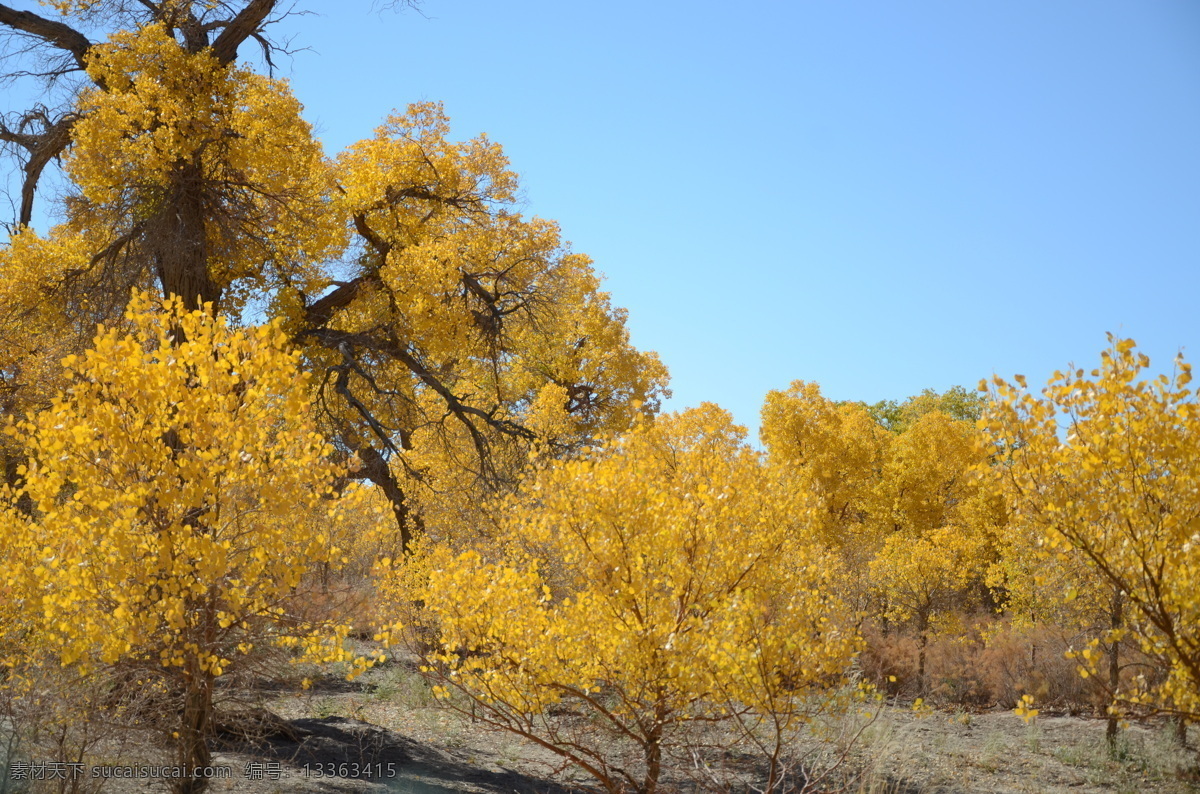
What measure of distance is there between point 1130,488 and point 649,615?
2999mm

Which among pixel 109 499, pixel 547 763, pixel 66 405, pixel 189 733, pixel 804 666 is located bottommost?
pixel 547 763

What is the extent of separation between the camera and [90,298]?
1145 cm

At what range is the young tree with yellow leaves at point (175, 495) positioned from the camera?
4734 mm

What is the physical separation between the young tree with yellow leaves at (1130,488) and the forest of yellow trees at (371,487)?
0.06ft

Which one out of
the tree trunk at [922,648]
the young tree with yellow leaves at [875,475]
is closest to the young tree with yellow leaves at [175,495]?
the tree trunk at [922,648]

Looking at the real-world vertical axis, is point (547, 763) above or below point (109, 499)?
below

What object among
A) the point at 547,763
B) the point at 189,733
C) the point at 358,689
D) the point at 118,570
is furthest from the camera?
the point at 358,689

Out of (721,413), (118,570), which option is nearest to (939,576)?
(721,413)

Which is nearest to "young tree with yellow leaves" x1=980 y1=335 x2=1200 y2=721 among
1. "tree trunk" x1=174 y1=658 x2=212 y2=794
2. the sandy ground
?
the sandy ground

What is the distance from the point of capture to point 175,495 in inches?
187

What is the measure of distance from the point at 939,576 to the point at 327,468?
49.8 ft

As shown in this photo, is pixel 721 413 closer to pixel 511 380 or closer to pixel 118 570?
pixel 511 380

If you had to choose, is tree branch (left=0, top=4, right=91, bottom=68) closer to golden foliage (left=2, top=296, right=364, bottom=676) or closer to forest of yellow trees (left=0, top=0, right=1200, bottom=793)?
forest of yellow trees (left=0, top=0, right=1200, bottom=793)

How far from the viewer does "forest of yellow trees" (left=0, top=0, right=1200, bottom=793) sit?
484 cm
